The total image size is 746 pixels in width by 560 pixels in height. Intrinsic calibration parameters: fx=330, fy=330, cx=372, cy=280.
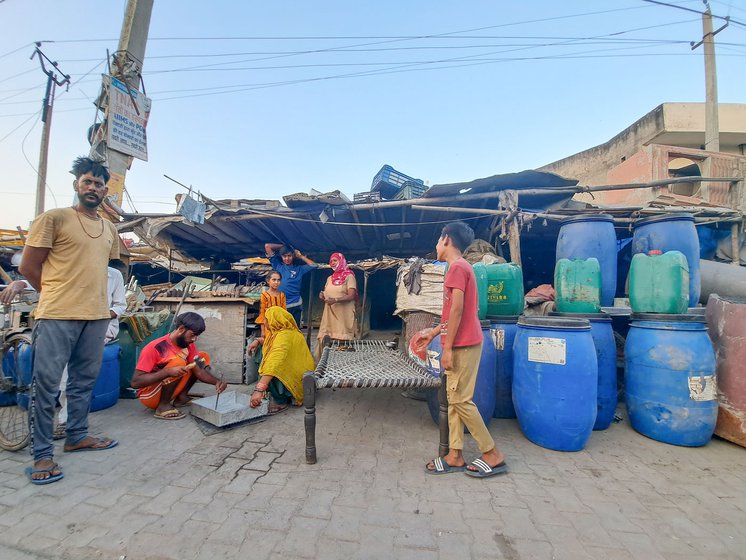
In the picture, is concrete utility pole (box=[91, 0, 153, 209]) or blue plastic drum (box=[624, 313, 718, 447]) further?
concrete utility pole (box=[91, 0, 153, 209])

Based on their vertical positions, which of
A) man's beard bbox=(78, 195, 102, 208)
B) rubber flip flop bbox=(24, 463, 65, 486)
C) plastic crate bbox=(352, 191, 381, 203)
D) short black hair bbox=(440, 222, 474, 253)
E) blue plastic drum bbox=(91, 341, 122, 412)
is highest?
plastic crate bbox=(352, 191, 381, 203)

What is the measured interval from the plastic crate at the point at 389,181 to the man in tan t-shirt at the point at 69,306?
390cm

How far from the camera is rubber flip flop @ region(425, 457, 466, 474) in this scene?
2381 millimetres

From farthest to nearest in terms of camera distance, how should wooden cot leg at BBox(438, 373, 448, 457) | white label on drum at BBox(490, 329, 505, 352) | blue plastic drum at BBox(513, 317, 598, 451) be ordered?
white label on drum at BBox(490, 329, 505, 352), blue plastic drum at BBox(513, 317, 598, 451), wooden cot leg at BBox(438, 373, 448, 457)

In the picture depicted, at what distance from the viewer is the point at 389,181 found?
230 inches

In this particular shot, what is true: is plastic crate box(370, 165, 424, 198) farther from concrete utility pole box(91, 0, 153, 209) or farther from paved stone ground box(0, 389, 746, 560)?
concrete utility pole box(91, 0, 153, 209)

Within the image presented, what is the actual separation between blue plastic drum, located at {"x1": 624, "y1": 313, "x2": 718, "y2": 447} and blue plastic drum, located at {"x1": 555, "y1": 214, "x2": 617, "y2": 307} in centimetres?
78

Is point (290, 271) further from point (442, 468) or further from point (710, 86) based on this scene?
point (710, 86)

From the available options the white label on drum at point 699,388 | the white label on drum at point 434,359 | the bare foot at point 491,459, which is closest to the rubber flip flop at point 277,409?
the white label on drum at point 434,359

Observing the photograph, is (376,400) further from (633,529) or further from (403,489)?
(633,529)

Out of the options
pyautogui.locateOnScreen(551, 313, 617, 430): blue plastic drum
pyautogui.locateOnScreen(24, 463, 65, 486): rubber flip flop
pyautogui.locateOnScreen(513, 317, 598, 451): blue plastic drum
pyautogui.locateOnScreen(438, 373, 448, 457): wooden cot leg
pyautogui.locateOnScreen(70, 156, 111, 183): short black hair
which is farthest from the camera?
pyautogui.locateOnScreen(551, 313, 617, 430): blue plastic drum

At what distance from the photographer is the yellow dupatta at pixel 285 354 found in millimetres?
3459

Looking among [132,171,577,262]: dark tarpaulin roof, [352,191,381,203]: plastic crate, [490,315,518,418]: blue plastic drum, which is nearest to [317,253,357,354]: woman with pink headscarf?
[132,171,577,262]: dark tarpaulin roof

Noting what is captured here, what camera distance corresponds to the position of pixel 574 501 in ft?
6.84
